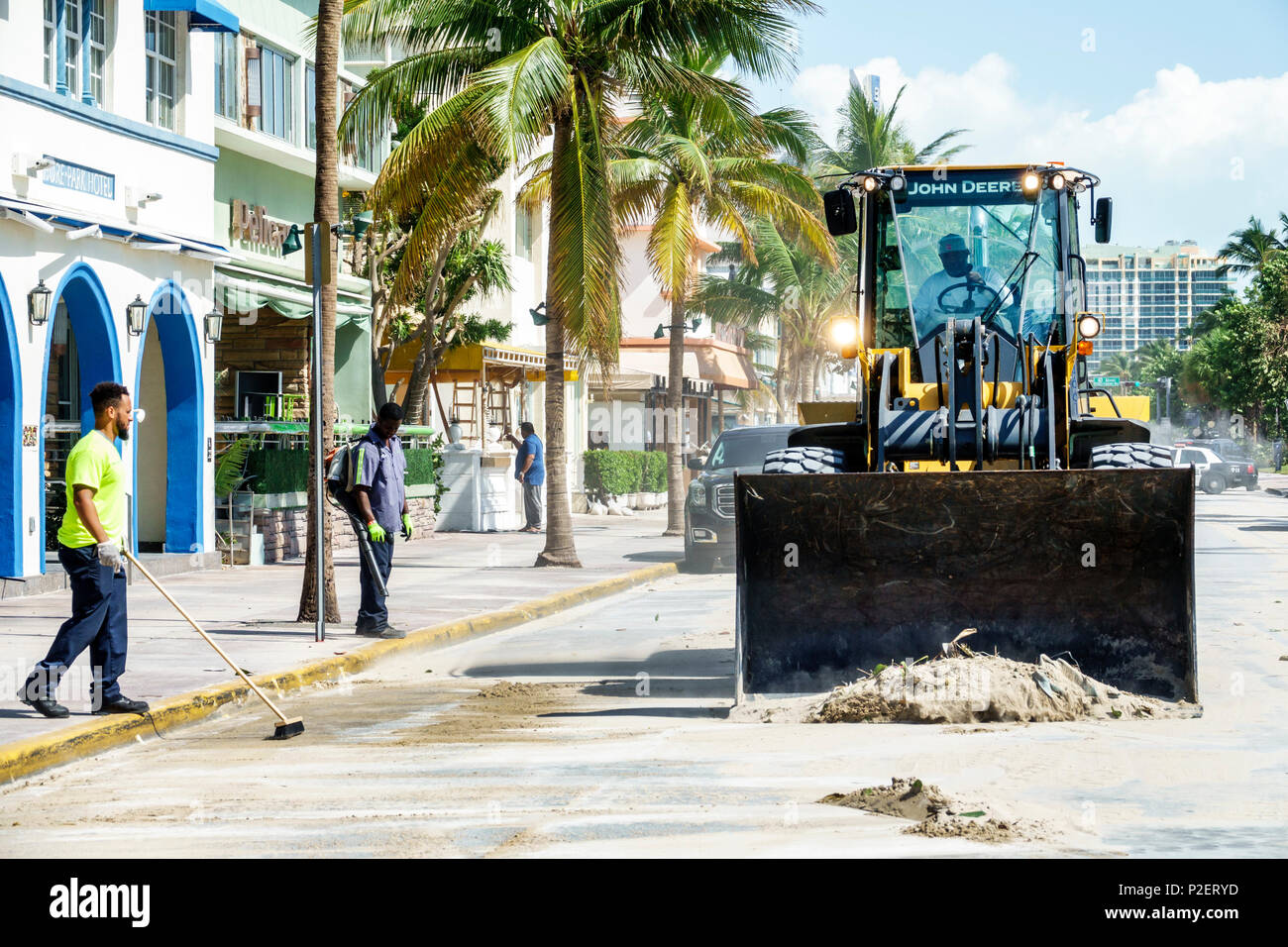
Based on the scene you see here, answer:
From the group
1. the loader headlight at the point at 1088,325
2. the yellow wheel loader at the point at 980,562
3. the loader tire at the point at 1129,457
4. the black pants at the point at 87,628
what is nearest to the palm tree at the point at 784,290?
the loader headlight at the point at 1088,325

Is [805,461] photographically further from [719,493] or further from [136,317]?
[719,493]

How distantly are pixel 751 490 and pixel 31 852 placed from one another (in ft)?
15.1

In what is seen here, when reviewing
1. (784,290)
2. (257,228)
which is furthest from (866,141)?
(257,228)

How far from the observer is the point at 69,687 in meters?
10.7

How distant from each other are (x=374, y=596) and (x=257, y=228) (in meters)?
12.3

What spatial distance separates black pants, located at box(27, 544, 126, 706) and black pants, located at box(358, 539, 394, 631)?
4.18 metres

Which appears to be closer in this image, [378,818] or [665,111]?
[378,818]

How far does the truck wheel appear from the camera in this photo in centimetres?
5506

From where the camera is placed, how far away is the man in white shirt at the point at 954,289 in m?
11.7

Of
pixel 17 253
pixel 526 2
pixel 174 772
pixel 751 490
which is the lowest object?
pixel 174 772

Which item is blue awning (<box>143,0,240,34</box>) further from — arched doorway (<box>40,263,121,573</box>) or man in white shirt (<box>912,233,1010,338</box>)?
man in white shirt (<box>912,233,1010,338</box>)

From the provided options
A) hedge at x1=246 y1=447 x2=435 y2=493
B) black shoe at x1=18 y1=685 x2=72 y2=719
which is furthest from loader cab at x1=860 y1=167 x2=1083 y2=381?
hedge at x1=246 y1=447 x2=435 y2=493

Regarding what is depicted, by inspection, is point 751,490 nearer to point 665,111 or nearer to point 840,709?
point 840,709
